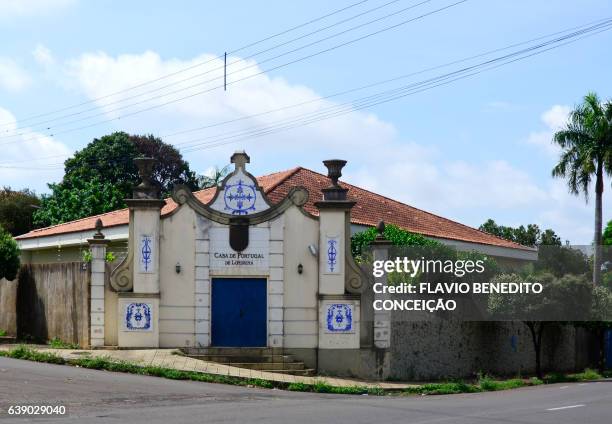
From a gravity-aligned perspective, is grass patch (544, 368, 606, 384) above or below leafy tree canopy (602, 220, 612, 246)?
below

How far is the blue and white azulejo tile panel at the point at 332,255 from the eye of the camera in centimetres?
2431

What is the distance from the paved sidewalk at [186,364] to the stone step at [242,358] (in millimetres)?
436

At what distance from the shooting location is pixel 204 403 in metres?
16.3

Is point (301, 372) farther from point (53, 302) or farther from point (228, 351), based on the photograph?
point (53, 302)

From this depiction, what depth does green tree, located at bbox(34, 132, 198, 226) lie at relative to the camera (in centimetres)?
4834

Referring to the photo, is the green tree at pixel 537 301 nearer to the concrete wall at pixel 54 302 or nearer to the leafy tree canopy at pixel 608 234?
the concrete wall at pixel 54 302

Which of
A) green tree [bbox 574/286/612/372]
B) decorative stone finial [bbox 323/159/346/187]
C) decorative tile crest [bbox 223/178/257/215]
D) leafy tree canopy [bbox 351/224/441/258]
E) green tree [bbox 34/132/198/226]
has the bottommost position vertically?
green tree [bbox 574/286/612/372]

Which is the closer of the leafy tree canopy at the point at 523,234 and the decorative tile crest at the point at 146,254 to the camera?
the decorative tile crest at the point at 146,254

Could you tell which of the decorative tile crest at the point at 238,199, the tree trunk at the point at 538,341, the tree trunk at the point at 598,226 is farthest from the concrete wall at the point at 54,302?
the tree trunk at the point at 598,226

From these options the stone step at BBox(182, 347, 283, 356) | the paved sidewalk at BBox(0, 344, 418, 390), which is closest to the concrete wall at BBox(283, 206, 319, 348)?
the stone step at BBox(182, 347, 283, 356)

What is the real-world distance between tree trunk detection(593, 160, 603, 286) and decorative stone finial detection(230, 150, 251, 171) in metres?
16.1

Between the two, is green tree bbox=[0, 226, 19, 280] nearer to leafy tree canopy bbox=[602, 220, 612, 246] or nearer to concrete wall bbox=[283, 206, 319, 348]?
concrete wall bbox=[283, 206, 319, 348]

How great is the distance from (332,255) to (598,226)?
16.1 m

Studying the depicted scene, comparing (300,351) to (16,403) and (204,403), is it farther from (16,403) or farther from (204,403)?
(16,403)
